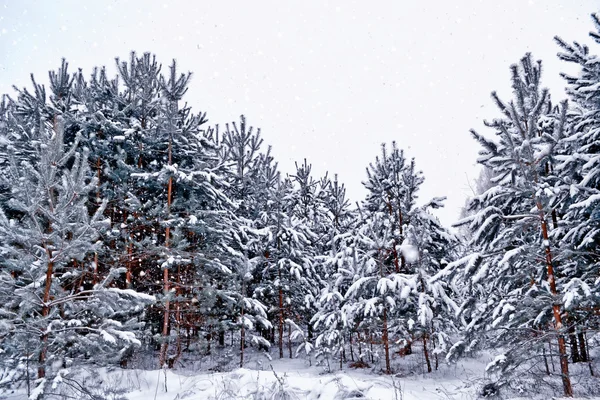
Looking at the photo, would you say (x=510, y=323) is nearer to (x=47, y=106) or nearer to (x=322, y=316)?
(x=322, y=316)

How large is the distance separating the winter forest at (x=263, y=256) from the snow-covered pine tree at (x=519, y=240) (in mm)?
49

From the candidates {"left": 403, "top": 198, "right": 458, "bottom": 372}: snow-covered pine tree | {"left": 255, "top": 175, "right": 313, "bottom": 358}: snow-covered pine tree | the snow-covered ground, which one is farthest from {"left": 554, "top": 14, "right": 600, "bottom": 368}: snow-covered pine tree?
{"left": 255, "top": 175, "right": 313, "bottom": 358}: snow-covered pine tree

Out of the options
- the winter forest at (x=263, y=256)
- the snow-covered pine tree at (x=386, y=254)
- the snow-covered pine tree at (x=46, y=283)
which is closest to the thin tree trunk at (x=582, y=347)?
the winter forest at (x=263, y=256)

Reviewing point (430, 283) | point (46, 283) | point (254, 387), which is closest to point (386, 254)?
point (430, 283)

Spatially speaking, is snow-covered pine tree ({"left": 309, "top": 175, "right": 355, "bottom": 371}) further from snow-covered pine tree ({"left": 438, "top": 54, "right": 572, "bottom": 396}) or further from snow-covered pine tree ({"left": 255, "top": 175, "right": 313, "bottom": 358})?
snow-covered pine tree ({"left": 438, "top": 54, "right": 572, "bottom": 396})

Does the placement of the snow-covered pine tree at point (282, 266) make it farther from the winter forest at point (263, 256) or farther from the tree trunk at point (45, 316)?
the tree trunk at point (45, 316)

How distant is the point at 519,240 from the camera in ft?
26.1

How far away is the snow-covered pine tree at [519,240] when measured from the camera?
636cm

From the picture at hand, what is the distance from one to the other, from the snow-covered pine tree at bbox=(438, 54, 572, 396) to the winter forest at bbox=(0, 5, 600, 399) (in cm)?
5

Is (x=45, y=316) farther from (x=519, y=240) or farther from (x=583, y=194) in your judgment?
(x=583, y=194)

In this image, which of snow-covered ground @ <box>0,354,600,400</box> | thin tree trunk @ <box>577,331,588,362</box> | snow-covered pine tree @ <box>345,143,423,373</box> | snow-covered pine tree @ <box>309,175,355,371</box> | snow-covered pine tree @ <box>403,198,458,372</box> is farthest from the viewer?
snow-covered pine tree @ <box>309,175,355,371</box>

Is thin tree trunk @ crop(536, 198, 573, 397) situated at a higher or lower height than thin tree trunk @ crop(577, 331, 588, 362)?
higher

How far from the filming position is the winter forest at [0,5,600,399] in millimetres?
6230

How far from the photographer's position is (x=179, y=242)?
37.8 feet
